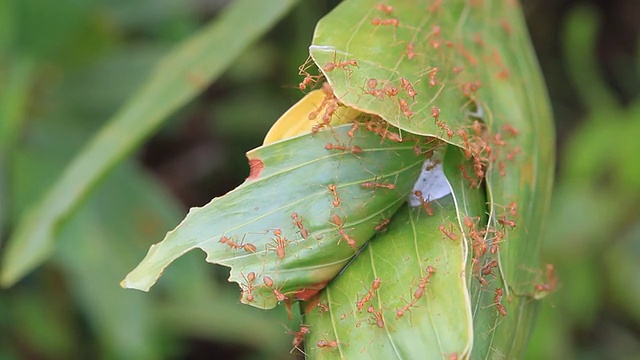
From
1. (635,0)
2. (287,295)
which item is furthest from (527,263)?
(635,0)

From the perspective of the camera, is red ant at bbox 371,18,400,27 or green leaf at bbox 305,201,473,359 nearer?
green leaf at bbox 305,201,473,359

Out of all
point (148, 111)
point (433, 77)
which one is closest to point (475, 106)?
point (433, 77)

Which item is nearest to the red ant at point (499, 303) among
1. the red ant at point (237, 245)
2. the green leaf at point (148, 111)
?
the red ant at point (237, 245)

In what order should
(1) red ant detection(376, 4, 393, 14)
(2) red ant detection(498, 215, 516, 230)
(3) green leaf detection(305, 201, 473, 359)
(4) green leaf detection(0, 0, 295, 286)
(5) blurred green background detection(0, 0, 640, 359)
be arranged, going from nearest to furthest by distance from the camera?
(3) green leaf detection(305, 201, 473, 359)
(2) red ant detection(498, 215, 516, 230)
(1) red ant detection(376, 4, 393, 14)
(4) green leaf detection(0, 0, 295, 286)
(5) blurred green background detection(0, 0, 640, 359)

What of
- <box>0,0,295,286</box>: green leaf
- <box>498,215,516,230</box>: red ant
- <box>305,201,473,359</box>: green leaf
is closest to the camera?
<box>305,201,473,359</box>: green leaf

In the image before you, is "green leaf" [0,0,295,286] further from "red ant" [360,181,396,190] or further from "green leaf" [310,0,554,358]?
"red ant" [360,181,396,190]

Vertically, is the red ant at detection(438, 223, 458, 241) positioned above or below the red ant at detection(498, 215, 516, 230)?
above

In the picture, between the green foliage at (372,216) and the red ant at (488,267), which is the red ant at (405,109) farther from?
the red ant at (488,267)

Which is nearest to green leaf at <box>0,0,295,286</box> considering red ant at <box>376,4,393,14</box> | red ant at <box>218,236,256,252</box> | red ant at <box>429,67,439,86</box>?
red ant at <box>376,4,393,14</box>
